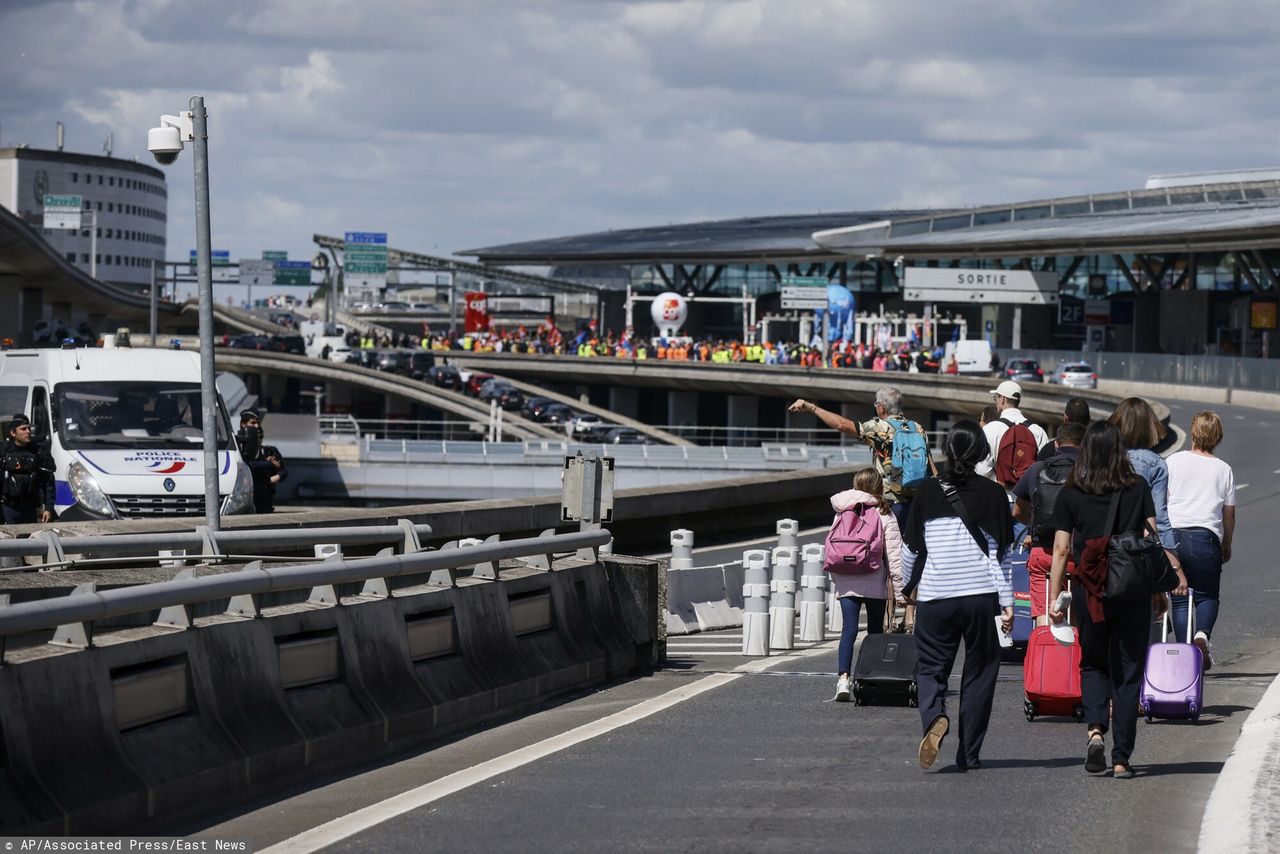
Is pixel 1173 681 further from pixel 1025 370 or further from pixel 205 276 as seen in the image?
pixel 1025 370

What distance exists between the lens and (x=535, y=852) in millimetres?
7152

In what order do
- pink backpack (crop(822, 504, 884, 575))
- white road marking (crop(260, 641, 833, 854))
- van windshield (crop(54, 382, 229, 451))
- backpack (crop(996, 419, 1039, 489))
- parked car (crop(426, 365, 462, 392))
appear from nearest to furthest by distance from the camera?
white road marking (crop(260, 641, 833, 854)) < pink backpack (crop(822, 504, 884, 575)) < backpack (crop(996, 419, 1039, 489)) < van windshield (crop(54, 382, 229, 451)) < parked car (crop(426, 365, 462, 392))

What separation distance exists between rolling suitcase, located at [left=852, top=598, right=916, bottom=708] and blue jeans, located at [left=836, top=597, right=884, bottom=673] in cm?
9

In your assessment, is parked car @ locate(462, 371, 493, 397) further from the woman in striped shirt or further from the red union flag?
the woman in striped shirt

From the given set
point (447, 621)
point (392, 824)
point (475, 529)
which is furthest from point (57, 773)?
point (475, 529)

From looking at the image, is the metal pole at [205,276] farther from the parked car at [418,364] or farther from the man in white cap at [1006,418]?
the parked car at [418,364]

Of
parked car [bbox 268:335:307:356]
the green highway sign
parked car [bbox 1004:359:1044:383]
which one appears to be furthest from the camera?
the green highway sign

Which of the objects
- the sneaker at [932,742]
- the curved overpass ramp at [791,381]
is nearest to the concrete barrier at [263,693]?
the sneaker at [932,742]

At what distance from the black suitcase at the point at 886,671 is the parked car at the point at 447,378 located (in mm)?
86194

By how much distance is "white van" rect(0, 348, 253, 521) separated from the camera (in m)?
21.7

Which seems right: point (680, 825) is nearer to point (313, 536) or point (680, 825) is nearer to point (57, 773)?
point (57, 773)

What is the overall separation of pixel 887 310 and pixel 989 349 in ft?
133

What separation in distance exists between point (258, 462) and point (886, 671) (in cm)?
1365

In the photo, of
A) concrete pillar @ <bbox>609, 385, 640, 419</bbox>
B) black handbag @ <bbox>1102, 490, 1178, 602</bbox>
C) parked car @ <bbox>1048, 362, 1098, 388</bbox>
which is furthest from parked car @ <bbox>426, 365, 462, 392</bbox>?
black handbag @ <bbox>1102, 490, 1178, 602</bbox>
